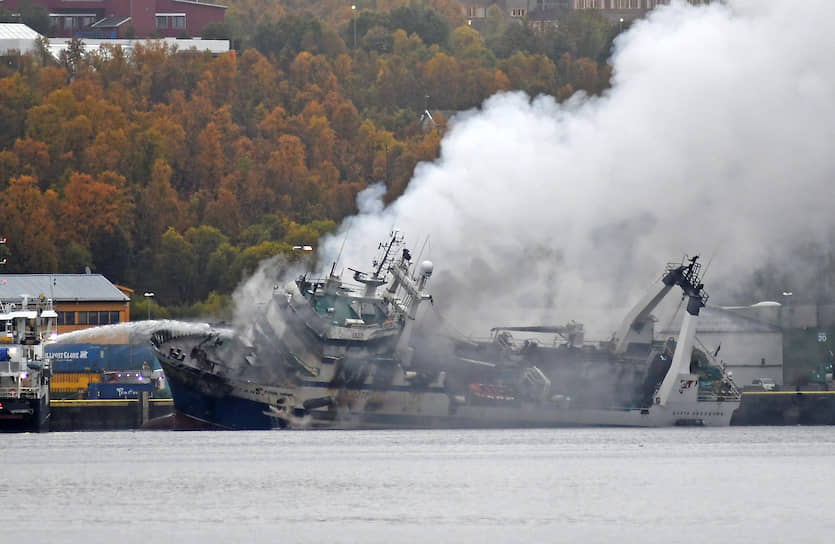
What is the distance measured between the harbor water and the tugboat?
4.58ft

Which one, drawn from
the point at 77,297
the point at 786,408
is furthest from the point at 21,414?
the point at 786,408

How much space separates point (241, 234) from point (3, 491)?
81193 millimetres

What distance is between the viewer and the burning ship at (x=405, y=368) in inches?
3497

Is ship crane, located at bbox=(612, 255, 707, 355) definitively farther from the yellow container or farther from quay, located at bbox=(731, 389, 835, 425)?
the yellow container

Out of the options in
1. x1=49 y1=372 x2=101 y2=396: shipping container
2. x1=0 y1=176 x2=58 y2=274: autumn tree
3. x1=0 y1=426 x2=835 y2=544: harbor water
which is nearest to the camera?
x1=0 y1=426 x2=835 y2=544: harbor water

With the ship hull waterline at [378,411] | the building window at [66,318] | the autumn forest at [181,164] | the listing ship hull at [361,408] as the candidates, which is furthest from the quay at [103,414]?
the autumn forest at [181,164]

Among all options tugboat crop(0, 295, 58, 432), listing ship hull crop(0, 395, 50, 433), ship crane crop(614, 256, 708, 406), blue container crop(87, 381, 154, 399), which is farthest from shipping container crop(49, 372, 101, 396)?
ship crane crop(614, 256, 708, 406)

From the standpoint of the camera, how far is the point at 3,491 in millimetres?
71688

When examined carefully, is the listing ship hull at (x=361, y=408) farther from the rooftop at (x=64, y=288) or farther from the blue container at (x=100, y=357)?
the rooftop at (x=64, y=288)

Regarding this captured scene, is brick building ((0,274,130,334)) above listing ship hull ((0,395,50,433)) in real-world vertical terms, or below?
above

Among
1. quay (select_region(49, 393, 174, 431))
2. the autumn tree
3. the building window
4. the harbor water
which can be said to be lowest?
the harbor water

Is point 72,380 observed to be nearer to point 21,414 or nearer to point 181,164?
point 21,414

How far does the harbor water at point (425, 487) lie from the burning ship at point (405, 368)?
51.3 inches

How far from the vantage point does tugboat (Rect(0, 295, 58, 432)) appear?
9006 cm
